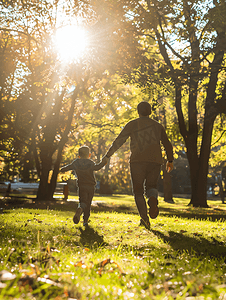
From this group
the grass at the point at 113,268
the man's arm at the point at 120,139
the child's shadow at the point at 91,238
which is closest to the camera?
the grass at the point at 113,268

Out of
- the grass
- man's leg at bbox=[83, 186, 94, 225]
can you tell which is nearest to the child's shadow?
the grass

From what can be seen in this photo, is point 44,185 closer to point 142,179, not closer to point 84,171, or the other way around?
point 84,171

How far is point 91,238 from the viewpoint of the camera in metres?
4.67

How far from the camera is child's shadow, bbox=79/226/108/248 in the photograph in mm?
4160

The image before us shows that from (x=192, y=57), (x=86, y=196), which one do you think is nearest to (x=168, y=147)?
(x=86, y=196)

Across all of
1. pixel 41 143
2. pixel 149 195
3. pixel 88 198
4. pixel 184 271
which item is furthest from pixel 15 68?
pixel 184 271

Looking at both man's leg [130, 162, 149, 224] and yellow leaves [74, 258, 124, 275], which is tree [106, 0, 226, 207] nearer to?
man's leg [130, 162, 149, 224]

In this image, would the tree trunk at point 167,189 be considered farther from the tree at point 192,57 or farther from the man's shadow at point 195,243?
the man's shadow at point 195,243

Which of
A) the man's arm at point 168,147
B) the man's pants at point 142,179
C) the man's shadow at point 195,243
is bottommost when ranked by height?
the man's shadow at point 195,243

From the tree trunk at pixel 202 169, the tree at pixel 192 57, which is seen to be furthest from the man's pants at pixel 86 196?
the tree trunk at pixel 202 169

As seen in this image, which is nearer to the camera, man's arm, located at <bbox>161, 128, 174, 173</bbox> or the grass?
the grass

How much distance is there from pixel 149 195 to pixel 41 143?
1350 centimetres

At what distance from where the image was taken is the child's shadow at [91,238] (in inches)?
164

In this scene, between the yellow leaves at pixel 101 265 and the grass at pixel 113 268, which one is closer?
the grass at pixel 113 268
